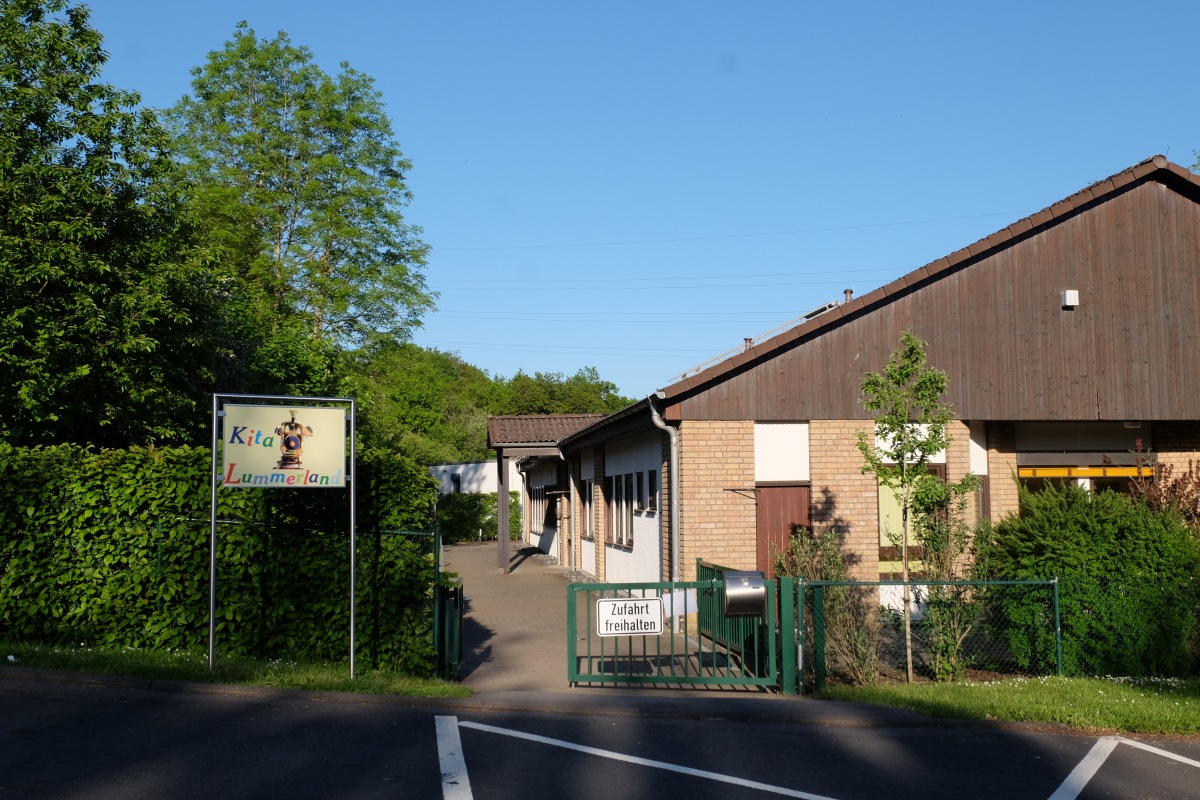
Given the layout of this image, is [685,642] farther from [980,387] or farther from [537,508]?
[537,508]

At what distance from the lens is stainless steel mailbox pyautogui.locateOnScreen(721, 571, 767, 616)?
11891mm

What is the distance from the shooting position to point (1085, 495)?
12.8m

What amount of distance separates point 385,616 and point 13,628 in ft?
12.7

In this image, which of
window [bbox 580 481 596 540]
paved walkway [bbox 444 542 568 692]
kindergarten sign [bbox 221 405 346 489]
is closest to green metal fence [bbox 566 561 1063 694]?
paved walkway [bbox 444 542 568 692]

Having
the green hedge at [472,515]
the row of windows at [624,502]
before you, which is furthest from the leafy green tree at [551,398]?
the row of windows at [624,502]

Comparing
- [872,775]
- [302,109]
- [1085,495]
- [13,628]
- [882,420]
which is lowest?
[872,775]

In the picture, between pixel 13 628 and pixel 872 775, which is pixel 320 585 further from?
pixel 872 775

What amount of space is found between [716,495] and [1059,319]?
21.7ft

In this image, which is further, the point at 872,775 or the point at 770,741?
the point at 770,741

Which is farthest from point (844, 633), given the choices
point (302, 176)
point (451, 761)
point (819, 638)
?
point (302, 176)

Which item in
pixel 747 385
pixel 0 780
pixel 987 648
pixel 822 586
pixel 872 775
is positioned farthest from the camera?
pixel 747 385

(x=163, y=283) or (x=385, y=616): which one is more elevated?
(x=163, y=283)

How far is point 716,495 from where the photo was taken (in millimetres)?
16734

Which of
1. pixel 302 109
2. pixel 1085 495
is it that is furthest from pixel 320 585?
pixel 302 109
